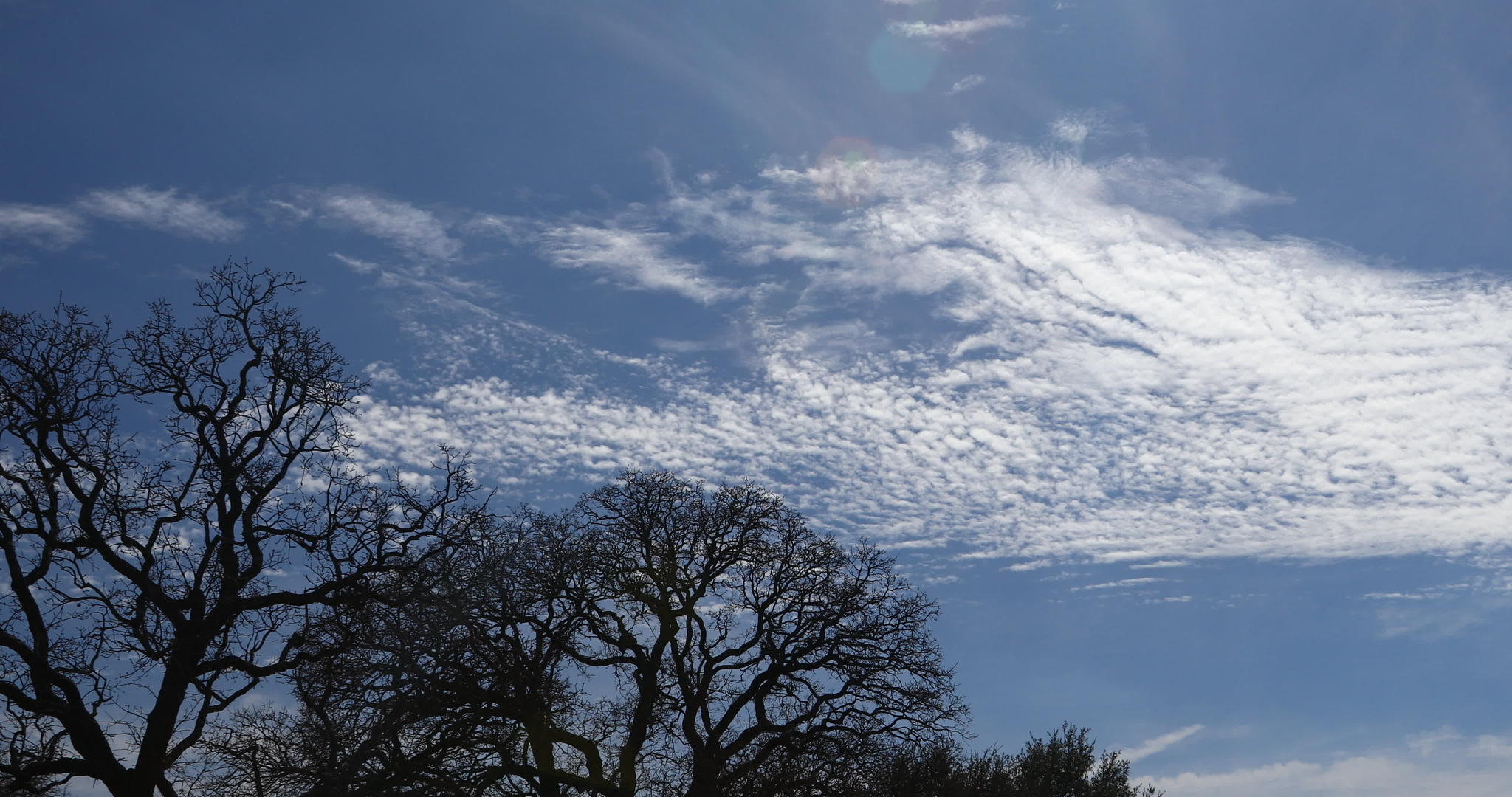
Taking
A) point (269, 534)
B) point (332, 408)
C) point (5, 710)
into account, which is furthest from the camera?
point (332, 408)

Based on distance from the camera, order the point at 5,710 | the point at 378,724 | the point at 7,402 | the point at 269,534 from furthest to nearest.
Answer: the point at 269,534 → the point at 7,402 → the point at 5,710 → the point at 378,724

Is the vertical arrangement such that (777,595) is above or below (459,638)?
above

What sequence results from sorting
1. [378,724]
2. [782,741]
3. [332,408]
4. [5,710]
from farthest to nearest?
[782,741] → [332,408] → [5,710] → [378,724]

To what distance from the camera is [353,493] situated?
24797mm

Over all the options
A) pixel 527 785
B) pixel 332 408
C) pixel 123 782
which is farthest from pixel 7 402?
pixel 527 785

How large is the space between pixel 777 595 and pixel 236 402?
15.9 m

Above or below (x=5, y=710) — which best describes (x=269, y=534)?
above

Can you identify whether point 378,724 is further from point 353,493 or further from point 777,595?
point 777,595

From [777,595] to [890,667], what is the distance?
3911 mm

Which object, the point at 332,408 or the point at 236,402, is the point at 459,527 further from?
the point at 236,402

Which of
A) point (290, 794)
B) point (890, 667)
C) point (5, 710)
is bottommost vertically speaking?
point (290, 794)

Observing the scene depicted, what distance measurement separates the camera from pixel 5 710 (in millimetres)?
20344

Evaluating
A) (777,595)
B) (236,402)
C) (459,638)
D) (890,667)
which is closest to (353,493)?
(236,402)

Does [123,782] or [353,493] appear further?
[353,493]
